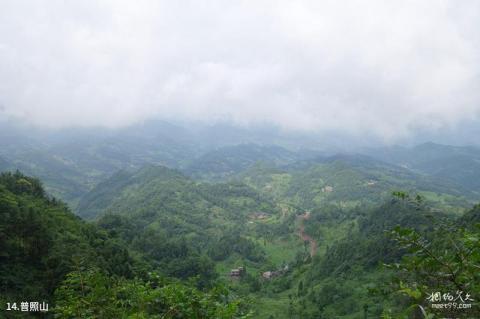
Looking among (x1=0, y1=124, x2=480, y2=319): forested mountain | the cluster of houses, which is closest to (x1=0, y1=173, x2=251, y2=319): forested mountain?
(x1=0, y1=124, x2=480, y2=319): forested mountain

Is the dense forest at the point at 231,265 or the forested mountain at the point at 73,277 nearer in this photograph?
the dense forest at the point at 231,265

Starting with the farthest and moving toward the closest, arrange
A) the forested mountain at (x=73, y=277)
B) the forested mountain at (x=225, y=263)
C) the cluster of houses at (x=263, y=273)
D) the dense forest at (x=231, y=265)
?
the cluster of houses at (x=263, y=273), the forested mountain at (x=73, y=277), the forested mountain at (x=225, y=263), the dense forest at (x=231, y=265)

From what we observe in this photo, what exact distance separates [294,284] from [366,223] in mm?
52394

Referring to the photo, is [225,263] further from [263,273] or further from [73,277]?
[73,277]

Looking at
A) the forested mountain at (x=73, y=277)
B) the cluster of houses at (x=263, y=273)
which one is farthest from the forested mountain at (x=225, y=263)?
the cluster of houses at (x=263, y=273)

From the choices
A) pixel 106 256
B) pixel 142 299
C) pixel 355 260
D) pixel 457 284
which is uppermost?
pixel 457 284

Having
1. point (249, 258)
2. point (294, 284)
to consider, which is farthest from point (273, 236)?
point (294, 284)

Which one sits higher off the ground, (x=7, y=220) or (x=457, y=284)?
(x=457, y=284)

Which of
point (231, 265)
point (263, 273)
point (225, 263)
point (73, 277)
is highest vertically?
point (73, 277)

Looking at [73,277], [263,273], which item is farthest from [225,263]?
[73,277]

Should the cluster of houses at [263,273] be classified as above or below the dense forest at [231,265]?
below

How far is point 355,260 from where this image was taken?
110 m

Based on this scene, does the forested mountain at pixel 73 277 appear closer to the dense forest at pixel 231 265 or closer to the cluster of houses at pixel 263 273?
the dense forest at pixel 231 265

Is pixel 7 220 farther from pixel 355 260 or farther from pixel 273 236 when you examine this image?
pixel 273 236
